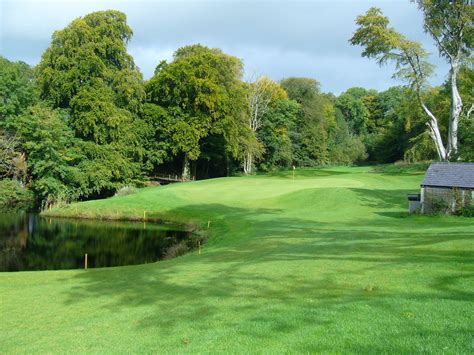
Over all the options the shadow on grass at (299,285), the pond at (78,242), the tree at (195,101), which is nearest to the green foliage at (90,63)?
the tree at (195,101)

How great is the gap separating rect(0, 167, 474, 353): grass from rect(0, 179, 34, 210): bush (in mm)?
30444

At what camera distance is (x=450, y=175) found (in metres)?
28.5

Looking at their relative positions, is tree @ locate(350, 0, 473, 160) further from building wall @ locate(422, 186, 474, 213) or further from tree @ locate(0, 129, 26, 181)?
tree @ locate(0, 129, 26, 181)

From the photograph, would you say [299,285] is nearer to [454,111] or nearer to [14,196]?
[454,111]

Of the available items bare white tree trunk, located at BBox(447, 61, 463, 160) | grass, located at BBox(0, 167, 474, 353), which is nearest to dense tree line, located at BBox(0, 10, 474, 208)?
bare white tree trunk, located at BBox(447, 61, 463, 160)

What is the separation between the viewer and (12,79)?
158ft

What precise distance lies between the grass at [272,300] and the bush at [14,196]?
1199 inches

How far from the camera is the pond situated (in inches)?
946

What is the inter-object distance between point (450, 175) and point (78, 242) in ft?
79.0

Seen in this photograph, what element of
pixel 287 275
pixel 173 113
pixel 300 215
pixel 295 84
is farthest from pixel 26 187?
pixel 295 84

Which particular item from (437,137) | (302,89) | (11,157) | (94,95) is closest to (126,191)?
(94,95)

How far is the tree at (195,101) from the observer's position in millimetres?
Result: 54938

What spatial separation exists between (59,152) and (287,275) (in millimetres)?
37801

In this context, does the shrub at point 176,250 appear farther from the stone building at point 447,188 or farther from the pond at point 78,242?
the stone building at point 447,188
